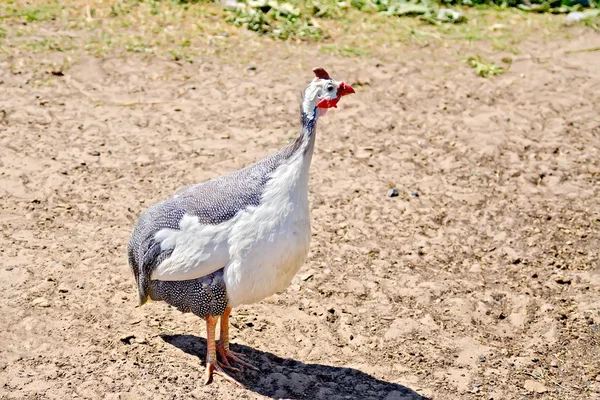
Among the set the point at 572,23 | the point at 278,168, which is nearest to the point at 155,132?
the point at 278,168

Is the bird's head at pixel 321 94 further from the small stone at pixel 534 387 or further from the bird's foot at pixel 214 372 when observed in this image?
the small stone at pixel 534 387

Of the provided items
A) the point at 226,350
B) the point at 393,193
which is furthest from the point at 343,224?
the point at 226,350

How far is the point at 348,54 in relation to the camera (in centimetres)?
832

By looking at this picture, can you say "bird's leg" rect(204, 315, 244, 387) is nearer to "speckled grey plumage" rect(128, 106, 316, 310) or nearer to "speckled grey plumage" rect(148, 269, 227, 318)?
"speckled grey plumage" rect(148, 269, 227, 318)

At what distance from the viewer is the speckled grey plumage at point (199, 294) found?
4297mm

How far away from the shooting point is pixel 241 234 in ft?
13.8

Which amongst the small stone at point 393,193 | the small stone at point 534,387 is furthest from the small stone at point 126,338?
the small stone at point 393,193

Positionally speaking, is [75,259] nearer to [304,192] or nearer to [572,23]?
[304,192]

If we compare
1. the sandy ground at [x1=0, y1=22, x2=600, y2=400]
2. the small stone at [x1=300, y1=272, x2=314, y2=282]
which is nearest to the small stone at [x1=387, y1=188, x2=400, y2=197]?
the sandy ground at [x1=0, y1=22, x2=600, y2=400]

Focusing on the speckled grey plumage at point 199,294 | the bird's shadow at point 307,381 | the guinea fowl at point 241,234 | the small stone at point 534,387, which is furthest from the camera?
the small stone at point 534,387

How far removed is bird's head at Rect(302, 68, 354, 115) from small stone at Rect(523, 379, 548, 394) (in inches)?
73.7

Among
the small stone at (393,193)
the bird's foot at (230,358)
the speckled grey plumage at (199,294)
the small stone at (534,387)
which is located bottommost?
the small stone at (534,387)

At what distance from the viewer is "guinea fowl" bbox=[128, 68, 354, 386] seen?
418 cm

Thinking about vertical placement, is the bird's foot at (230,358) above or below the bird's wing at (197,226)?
below
